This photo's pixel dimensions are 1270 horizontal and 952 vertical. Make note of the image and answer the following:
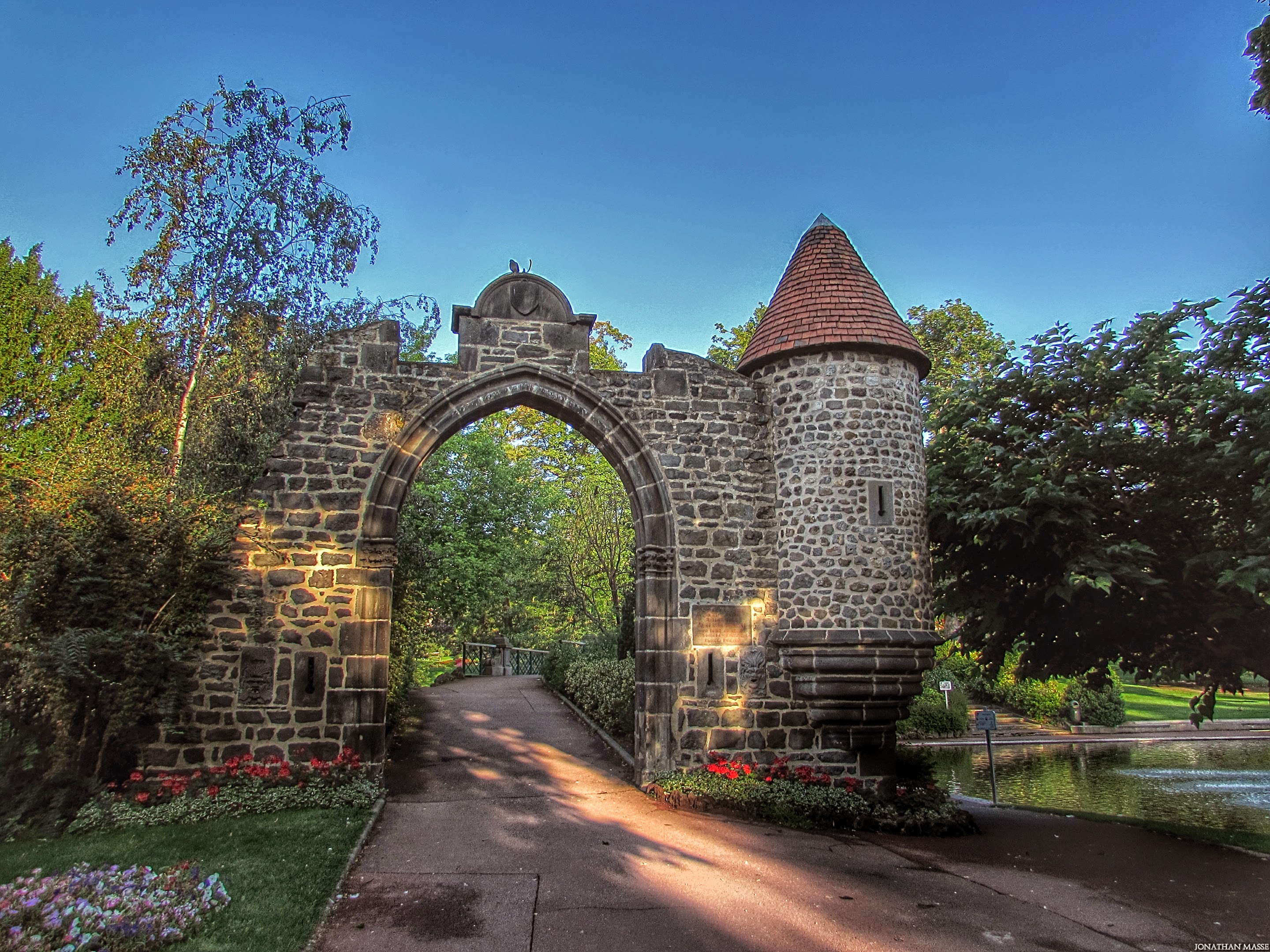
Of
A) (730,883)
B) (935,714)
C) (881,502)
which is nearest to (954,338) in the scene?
(935,714)

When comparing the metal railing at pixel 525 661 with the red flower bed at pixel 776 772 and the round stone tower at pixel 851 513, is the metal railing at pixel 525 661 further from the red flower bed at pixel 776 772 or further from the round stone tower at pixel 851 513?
the round stone tower at pixel 851 513

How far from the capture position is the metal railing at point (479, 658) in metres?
24.2

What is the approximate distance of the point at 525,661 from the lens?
2423 centimetres

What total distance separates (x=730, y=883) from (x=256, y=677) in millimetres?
5419

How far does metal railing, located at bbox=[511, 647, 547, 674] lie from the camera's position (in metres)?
24.0

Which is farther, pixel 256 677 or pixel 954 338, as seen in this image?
pixel 954 338

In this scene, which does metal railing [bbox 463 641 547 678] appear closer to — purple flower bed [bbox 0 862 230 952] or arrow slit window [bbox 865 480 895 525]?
arrow slit window [bbox 865 480 895 525]

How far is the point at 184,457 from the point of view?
41.7 ft

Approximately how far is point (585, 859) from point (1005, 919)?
123 inches

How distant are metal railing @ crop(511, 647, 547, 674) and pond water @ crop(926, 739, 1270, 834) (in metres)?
11.5

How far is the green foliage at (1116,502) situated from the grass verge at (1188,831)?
67.3 inches

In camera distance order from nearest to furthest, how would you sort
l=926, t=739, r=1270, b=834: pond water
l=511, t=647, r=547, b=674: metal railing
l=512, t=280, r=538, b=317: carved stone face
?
l=512, t=280, r=538, b=317: carved stone face → l=926, t=739, r=1270, b=834: pond water → l=511, t=647, r=547, b=674: metal railing

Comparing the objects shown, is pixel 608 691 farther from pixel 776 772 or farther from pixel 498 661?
pixel 498 661

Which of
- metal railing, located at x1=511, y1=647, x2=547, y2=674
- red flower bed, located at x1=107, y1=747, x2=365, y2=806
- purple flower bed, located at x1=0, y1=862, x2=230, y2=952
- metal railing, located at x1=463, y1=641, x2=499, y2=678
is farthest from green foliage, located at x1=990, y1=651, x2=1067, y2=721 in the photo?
purple flower bed, located at x1=0, y1=862, x2=230, y2=952
